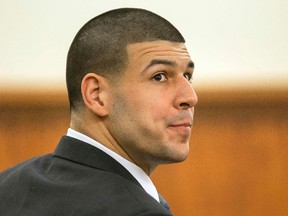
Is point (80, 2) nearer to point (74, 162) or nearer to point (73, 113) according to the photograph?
point (73, 113)

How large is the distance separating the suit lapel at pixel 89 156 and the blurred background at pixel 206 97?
4.08 feet

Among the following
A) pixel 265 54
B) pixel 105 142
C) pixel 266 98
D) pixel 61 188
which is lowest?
pixel 61 188

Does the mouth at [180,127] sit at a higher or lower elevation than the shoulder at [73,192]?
higher

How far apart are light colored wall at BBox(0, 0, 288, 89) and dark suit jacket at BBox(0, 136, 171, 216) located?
1246 millimetres

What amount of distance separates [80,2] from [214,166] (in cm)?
73

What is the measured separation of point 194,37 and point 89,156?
4.55ft

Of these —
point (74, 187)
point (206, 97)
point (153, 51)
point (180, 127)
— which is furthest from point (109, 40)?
point (206, 97)

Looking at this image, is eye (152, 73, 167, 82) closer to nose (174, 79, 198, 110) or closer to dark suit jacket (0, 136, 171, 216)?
nose (174, 79, 198, 110)

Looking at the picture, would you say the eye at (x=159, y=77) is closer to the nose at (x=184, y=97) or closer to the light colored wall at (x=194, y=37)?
the nose at (x=184, y=97)

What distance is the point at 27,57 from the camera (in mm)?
2535

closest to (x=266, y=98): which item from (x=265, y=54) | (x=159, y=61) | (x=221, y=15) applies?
(x=265, y=54)

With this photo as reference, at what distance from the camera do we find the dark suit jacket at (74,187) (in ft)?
3.52

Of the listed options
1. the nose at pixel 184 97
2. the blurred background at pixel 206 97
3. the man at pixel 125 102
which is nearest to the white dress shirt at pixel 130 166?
the man at pixel 125 102

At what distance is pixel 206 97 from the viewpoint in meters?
2.49
